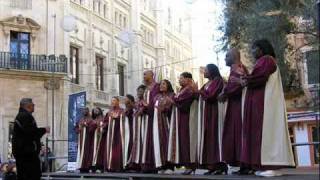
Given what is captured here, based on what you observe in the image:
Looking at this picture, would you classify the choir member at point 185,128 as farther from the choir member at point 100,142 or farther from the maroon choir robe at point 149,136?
the choir member at point 100,142

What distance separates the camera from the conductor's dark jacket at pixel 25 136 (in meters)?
8.66

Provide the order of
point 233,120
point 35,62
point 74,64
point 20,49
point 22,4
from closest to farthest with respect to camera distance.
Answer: point 233,120, point 35,62, point 20,49, point 22,4, point 74,64

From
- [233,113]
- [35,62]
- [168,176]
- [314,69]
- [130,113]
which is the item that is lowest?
[168,176]

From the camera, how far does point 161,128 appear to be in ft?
33.3

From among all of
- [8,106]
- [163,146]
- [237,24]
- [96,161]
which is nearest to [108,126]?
[96,161]

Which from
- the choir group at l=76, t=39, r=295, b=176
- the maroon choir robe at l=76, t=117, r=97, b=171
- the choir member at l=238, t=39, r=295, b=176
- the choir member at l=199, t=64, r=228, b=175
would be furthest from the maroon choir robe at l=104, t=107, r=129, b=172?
the choir member at l=238, t=39, r=295, b=176

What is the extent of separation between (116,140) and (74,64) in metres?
21.5

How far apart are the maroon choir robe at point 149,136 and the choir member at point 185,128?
2.27 ft

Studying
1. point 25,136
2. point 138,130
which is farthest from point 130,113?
point 25,136

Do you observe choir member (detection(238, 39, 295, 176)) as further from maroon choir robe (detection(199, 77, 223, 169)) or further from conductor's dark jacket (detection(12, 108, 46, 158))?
conductor's dark jacket (detection(12, 108, 46, 158))

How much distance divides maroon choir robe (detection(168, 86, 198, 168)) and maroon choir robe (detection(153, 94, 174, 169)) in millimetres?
286

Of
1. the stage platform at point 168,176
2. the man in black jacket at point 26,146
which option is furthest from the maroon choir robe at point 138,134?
the man in black jacket at point 26,146

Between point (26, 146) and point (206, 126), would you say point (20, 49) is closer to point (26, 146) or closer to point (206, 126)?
point (26, 146)

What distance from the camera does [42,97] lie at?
29.2m
